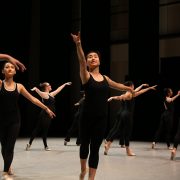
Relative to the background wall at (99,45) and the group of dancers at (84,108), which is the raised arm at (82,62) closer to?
the group of dancers at (84,108)

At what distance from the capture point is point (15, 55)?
13664 millimetres

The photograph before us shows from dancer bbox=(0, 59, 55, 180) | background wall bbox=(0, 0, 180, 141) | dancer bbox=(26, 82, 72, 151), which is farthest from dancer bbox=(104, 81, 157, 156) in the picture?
background wall bbox=(0, 0, 180, 141)

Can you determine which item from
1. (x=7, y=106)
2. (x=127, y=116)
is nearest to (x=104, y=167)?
(x=127, y=116)

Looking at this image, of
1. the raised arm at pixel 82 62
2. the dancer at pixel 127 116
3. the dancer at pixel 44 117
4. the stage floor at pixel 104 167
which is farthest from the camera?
the dancer at pixel 44 117

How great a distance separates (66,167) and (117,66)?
8429 millimetres

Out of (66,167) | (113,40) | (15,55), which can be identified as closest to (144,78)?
(113,40)

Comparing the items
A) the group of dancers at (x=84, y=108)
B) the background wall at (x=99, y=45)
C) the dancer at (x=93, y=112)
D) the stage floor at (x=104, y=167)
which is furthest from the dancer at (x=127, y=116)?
the background wall at (x=99, y=45)

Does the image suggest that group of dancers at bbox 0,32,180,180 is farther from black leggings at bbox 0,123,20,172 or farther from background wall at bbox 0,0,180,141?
background wall at bbox 0,0,180,141

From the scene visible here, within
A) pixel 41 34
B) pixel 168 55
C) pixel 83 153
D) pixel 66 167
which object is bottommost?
pixel 66 167

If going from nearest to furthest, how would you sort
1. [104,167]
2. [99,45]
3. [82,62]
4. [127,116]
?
[82,62], [104,167], [127,116], [99,45]

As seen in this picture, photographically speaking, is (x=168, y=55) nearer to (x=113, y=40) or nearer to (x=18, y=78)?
(x=113, y=40)

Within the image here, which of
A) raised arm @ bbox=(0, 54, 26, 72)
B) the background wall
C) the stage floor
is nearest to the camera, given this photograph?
raised arm @ bbox=(0, 54, 26, 72)

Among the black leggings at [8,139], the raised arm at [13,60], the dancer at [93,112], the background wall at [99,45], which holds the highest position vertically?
the background wall at [99,45]

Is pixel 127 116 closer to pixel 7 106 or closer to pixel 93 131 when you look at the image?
pixel 7 106
